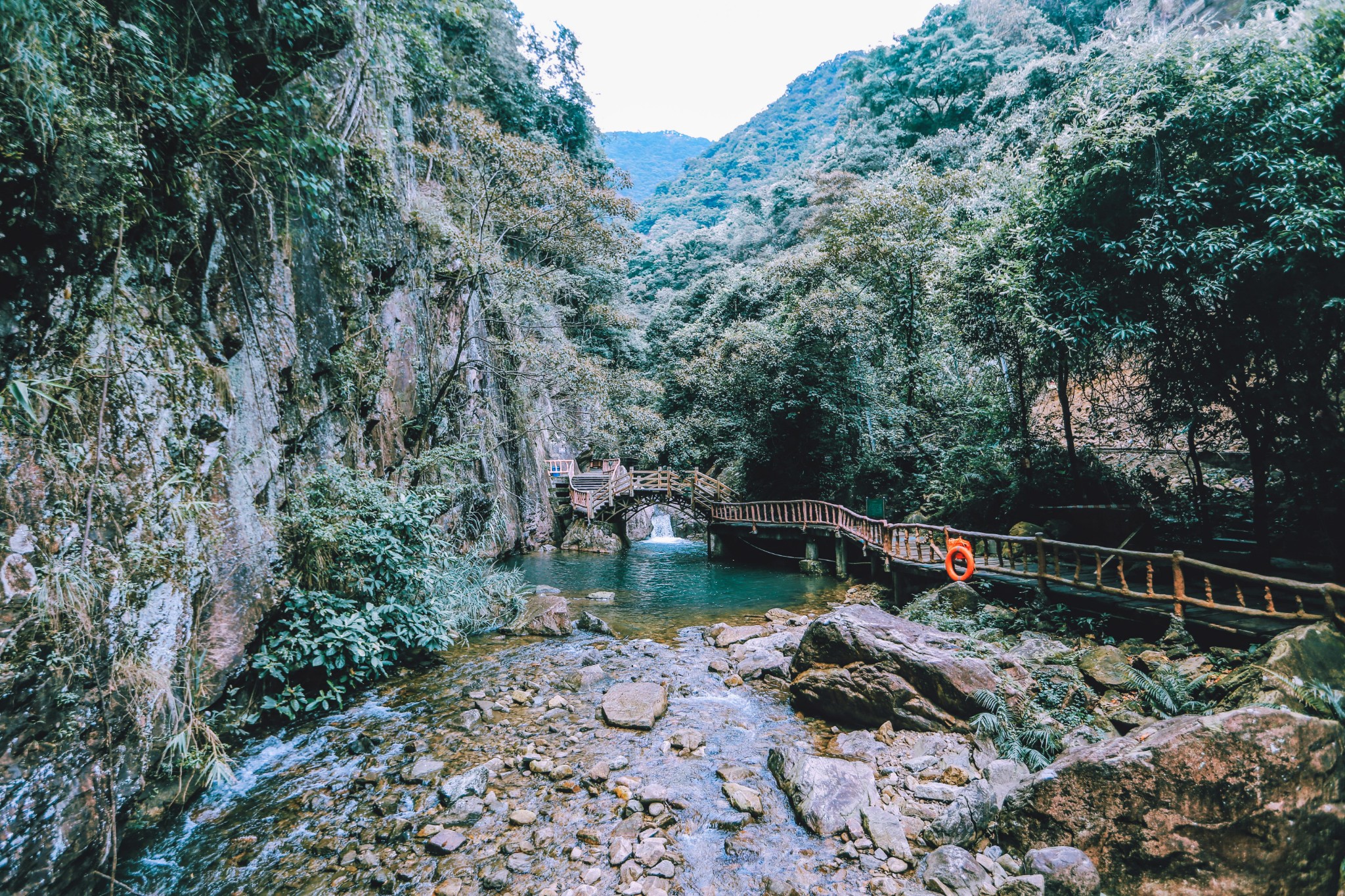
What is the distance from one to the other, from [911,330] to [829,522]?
5956 mm

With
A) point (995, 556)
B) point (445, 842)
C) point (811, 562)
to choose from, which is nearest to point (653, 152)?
point (811, 562)

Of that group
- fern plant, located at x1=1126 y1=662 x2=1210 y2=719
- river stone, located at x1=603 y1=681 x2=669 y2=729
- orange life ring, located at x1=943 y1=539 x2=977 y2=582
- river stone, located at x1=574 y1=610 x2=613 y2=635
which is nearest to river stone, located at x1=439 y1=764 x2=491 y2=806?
river stone, located at x1=603 y1=681 x2=669 y2=729

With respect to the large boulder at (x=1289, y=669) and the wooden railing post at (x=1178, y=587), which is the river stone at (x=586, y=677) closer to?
the large boulder at (x=1289, y=669)

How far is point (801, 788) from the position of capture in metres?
4.10

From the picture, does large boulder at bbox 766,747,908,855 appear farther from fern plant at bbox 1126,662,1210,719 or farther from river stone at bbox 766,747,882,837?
fern plant at bbox 1126,662,1210,719

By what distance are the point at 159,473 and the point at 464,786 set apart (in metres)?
3.25

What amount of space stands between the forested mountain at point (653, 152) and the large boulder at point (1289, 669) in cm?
8412

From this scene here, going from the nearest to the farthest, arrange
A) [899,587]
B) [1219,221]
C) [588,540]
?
[1219,221] → [899,587] → [588,540]

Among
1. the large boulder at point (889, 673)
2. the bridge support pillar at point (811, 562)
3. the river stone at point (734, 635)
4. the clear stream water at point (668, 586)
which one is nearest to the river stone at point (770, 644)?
the river stone at point (734, 635)

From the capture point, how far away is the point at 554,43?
71.4 ft

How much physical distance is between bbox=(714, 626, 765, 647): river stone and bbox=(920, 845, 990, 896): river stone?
4.80 metres

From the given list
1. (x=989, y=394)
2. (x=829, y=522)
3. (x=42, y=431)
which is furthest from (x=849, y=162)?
(x=42, y=431)

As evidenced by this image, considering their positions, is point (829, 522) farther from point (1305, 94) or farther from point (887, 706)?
point (1305, 94)

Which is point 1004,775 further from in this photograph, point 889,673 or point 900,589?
point 900,589
